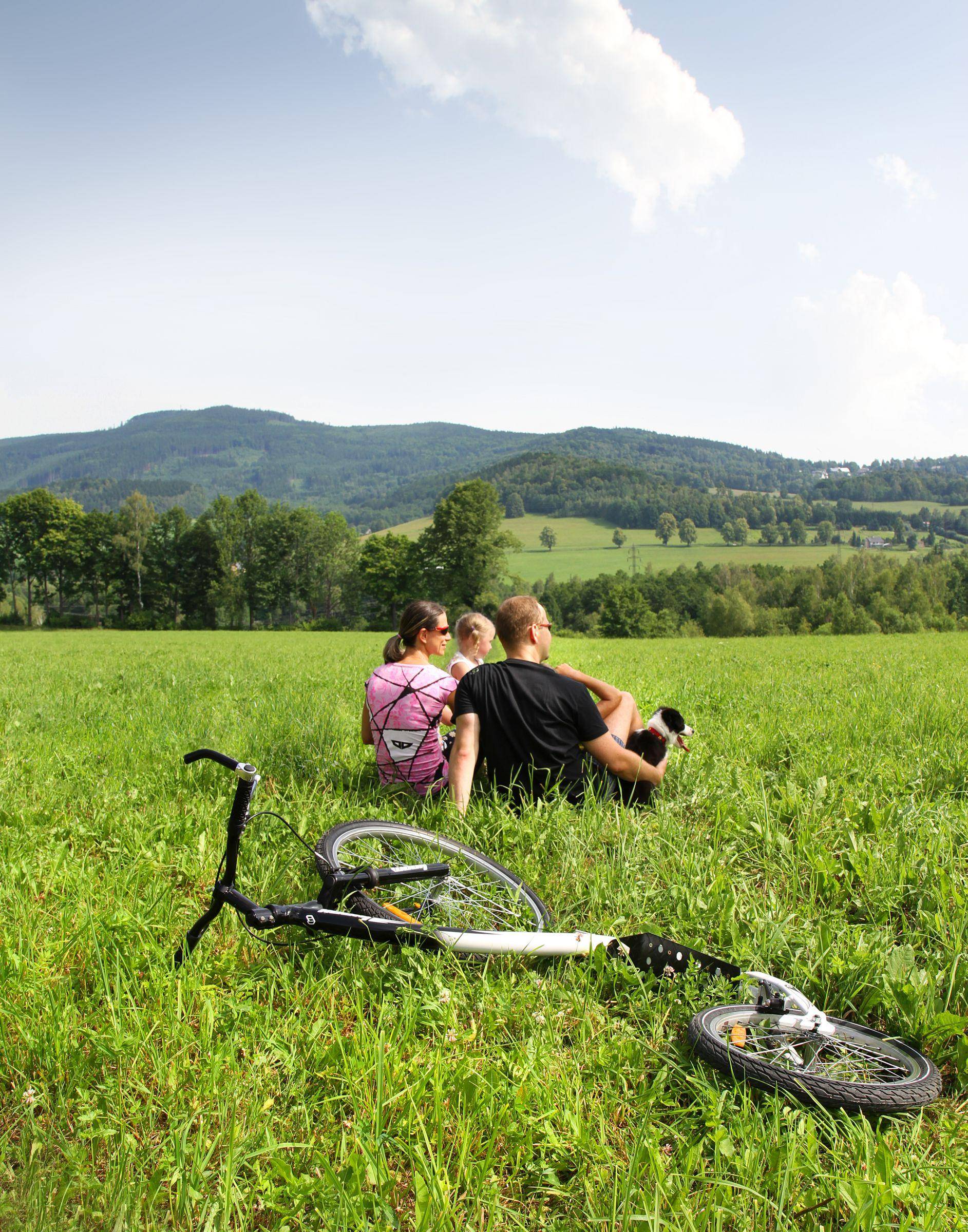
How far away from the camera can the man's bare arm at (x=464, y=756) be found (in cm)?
450

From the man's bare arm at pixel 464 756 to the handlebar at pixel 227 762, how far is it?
219 cm

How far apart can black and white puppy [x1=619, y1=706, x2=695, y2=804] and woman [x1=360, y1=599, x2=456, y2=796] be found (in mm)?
1333

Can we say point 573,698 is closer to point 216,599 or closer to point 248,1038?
point 248,1038

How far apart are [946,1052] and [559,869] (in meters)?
→ 1.80

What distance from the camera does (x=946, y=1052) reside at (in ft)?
8.56

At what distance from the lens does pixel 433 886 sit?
339 centimetres

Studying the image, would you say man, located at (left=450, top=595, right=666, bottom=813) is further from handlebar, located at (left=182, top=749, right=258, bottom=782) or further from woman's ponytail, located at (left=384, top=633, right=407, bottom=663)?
handlebar, located at (left=182, top=749, right=258, bottom=782)

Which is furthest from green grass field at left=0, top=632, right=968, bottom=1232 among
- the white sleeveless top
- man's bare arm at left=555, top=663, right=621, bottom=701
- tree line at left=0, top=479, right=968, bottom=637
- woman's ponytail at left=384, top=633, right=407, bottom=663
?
tree line at left=0, top=479, right=968, bottom=637

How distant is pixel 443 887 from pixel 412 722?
6.45 feet

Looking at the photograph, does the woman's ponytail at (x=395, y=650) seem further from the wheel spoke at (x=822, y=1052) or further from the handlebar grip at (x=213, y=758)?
the wheel spoke at (x=822, y=1052)

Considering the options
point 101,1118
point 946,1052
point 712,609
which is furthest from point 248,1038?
point 712,609

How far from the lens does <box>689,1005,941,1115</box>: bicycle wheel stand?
7.39ft

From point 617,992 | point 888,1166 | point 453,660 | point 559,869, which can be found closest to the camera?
point 888,1166

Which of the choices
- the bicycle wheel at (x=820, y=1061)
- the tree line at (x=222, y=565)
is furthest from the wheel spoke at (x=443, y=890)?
the tree line at (x=222, y=565)
